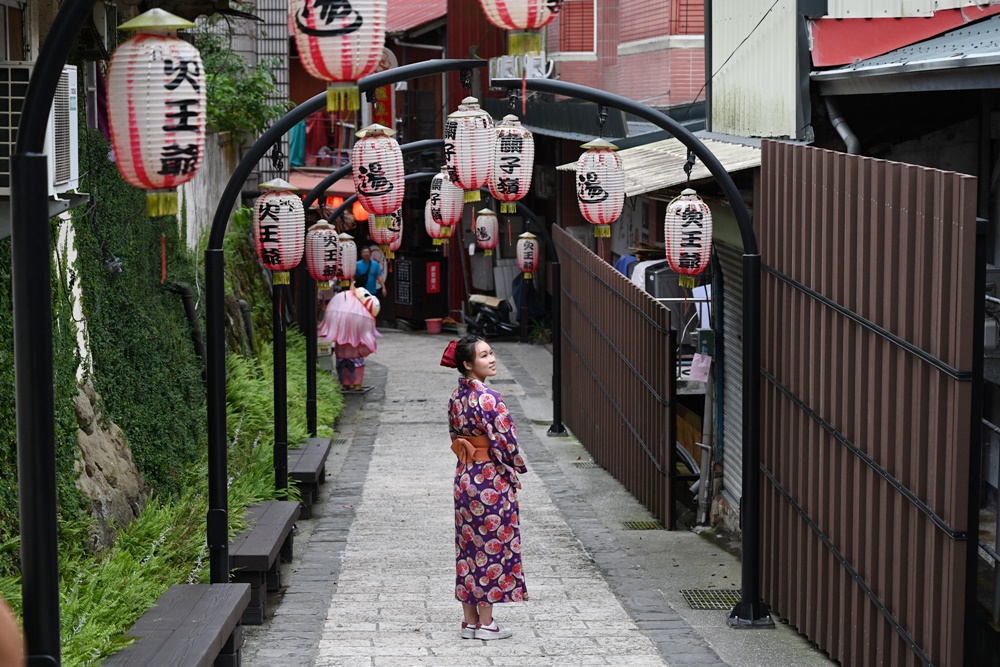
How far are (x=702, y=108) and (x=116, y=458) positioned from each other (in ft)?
30.3

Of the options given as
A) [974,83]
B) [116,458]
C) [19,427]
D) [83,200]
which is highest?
[974,83]

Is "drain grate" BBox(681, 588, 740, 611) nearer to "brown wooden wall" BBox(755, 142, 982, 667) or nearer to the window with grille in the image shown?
"brown wooden wall" BBox(755, 142, 982, 667)

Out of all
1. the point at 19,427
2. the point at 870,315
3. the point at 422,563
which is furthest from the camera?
the point at 422,563

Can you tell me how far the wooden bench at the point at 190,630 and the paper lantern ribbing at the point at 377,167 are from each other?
5.54 meters

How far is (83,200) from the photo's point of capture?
8680 mm

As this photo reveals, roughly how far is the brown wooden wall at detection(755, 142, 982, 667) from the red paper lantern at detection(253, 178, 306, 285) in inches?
178

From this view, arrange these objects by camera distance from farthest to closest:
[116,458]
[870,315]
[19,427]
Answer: [116,458] < [870,315] < [19,427]

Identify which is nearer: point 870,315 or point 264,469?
point 870,315

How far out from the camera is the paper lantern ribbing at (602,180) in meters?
12.7

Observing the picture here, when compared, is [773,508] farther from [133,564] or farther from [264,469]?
[264,469]

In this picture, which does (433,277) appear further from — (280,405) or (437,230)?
(280,405)

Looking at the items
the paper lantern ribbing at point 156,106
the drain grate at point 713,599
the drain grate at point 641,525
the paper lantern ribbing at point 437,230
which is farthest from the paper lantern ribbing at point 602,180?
the paper lantern ribbing at point 437,230

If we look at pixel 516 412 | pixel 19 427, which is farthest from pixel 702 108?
pixel 19 427

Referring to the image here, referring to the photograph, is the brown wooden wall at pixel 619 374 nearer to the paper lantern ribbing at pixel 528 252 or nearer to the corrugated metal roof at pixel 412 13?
the paper lantern ribbing at pixel 528 252
